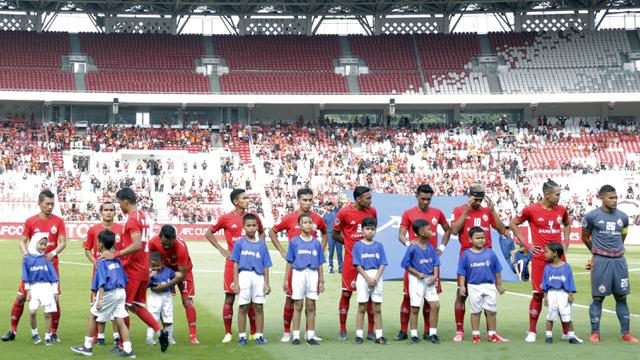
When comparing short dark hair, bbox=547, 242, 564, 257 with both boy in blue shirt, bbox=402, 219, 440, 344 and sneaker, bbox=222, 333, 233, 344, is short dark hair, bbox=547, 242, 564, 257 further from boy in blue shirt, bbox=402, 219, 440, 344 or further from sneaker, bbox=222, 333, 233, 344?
sneaker, bbox=222, 333, 233, 344

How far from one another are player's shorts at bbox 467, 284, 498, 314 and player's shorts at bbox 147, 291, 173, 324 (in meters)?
4.03

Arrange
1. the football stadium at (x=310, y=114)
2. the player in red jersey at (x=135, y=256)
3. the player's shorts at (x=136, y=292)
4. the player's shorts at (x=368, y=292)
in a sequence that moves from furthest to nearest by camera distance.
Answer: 1. the football stadium at (x=310, y=114)
2. the player's shorts at (x=368, y=292)
3. the player's shorts at (x=136, y=292)
4. the player in red jersey at (x=135, y=256)

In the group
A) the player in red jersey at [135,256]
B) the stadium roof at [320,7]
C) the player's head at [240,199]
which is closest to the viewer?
the player in red jersey at [135,256]

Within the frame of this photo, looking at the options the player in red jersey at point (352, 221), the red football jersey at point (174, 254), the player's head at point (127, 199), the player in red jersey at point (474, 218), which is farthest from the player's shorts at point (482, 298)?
the player's head at point (127, 199)

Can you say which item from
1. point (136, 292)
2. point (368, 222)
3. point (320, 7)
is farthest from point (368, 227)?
point (320, 7)

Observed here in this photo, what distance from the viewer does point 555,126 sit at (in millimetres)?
62219

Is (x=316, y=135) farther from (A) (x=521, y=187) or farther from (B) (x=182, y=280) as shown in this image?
(B) (x=182, y=280)

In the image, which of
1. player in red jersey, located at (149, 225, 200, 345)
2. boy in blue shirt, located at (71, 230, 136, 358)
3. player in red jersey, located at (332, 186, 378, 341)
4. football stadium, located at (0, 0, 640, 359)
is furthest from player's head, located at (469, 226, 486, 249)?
football stadium, located at (0, 0, 640, 359)

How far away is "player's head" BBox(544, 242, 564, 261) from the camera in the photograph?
42.4 ft

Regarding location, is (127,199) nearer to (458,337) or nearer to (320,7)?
(458,337)

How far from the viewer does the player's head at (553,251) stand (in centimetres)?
1293

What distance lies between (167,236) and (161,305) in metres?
0.91

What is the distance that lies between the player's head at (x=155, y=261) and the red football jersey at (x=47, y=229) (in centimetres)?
132

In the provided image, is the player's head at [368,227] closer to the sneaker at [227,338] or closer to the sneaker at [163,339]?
the sneaker at [227,338]
